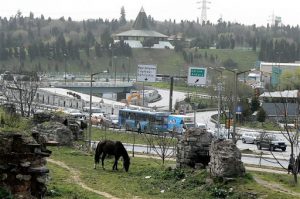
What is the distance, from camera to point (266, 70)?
146m

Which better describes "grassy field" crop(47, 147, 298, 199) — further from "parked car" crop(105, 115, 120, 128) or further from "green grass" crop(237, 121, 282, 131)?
"green grass" crop(237, 121, 282, 131)

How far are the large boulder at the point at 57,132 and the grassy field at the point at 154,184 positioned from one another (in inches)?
→ 341

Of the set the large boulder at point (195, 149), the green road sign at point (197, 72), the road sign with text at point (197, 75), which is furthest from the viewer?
the road sign with text at point (197, 75)

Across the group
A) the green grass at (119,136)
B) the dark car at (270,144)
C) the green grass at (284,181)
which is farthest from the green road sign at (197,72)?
the green grass at (284,181)

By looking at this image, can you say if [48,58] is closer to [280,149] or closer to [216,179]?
[280,149]

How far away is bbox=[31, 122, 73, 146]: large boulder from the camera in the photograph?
38.9 metres

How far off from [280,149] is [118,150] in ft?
85.1

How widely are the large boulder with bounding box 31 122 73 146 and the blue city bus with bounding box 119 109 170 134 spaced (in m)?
23.0

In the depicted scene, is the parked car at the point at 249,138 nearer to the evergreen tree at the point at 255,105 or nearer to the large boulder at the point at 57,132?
the evergreen tree at the point at 255,105

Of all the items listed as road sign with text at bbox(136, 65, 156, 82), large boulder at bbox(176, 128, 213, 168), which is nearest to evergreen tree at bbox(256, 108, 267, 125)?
road sign with text at bbox(136, 65, 156, 82)

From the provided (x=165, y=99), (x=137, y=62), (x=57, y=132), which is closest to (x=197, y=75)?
(x=57, y=132)

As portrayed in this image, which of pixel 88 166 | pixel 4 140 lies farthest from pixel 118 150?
pixel 4 140

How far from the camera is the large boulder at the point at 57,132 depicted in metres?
38.9

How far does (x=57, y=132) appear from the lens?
39031mm
